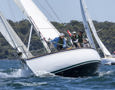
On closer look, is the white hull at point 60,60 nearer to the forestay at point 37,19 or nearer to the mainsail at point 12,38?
the mainsail at point 12,38

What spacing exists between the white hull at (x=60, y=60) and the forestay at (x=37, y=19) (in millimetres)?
2705

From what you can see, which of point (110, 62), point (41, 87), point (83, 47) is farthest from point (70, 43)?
point (110, 62)

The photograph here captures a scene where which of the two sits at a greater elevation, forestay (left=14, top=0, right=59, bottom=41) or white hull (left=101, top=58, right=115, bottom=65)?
forestay (left=14, top=0, right=59, bottom=41)

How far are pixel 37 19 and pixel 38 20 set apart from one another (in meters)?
0.06

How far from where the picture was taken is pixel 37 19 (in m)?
20.2

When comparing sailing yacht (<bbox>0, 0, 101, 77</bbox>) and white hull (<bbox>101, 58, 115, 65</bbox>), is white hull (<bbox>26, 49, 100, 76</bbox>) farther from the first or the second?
white hull (<bbox>101, 58, 115, 65</bbox>)

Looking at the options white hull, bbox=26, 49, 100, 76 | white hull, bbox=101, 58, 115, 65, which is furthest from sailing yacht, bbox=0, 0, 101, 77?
white hull, bbox=101, 58, 115, 65

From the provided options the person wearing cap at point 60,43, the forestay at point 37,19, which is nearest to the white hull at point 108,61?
the forestay at point 37,19

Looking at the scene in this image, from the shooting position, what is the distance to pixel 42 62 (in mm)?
16953

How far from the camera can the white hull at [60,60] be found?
16797 mm

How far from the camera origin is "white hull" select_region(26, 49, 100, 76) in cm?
1680

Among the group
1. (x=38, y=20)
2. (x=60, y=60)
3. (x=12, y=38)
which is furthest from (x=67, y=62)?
(x=38, y=20)

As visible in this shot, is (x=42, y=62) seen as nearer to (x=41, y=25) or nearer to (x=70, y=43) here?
(x=70, y=43)

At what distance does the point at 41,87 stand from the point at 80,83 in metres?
1.48
